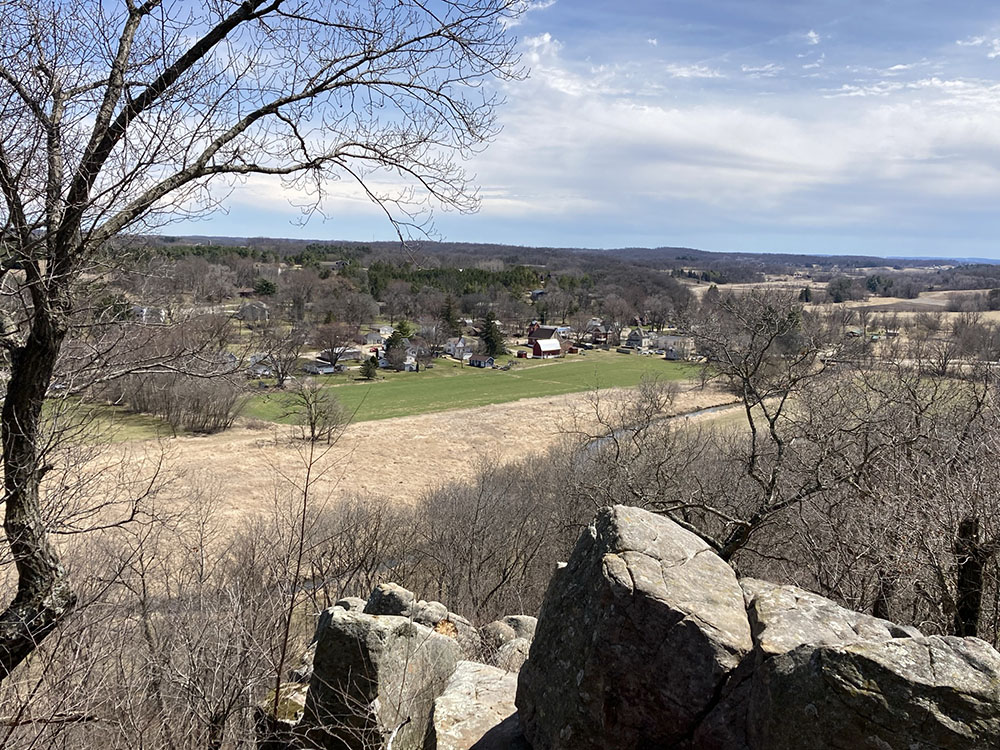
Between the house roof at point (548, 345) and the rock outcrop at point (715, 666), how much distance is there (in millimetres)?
90446

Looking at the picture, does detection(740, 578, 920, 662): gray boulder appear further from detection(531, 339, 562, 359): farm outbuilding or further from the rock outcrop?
detection(531, 339, 562, 359): farm outbuilding

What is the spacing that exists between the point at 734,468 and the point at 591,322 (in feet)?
315

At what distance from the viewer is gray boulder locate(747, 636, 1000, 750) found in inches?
128

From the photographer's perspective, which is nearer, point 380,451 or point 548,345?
point 380,451

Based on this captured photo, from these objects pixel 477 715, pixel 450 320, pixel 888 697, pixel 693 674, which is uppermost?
pixel 888 697

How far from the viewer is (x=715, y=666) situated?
4.38m

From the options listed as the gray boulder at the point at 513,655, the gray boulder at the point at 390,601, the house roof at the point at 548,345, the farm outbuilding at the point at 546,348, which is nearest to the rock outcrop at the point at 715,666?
the gray boulder at the point at 513,655

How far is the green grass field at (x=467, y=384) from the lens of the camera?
5694 cm

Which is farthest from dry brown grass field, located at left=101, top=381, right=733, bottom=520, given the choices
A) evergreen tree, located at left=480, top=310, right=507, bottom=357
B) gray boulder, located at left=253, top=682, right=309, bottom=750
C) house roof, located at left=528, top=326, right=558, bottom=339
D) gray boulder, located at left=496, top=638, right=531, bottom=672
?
house roof, located at left=528, top=326, right=558, bottom=339

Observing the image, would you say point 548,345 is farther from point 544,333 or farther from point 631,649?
point 631,649

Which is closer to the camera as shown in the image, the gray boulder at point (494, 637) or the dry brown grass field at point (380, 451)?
the gray boulder at point (494, 637)

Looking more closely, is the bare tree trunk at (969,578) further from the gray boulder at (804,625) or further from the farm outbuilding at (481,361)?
the farm outbuilding at (481,361)

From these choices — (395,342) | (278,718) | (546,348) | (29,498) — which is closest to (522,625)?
(278,718)

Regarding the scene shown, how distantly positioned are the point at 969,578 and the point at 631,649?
20.9 feet
